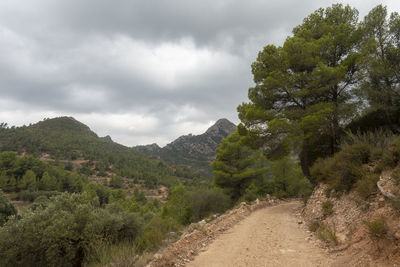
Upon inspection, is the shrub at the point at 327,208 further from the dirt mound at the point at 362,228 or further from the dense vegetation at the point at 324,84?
the dense vegetation at the point at 324,84

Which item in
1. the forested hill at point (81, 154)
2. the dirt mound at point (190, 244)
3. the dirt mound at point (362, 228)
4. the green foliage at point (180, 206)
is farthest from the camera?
the forested hill at point (81, 154)

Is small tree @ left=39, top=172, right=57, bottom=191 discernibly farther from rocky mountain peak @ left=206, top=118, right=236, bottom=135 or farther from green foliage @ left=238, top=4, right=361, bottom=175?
rocky mountain peak @ left=206, top=118, right=236, bottom=135

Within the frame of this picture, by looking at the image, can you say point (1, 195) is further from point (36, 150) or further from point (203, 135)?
point (203, 135)

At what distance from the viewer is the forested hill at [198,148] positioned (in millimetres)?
114275

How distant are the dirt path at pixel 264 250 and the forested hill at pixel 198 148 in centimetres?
9629

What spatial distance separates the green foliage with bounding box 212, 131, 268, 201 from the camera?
1808 centimetres

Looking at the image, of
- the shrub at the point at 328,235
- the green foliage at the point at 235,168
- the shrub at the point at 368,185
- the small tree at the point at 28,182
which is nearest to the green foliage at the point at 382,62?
the shrub at the point at 368,185

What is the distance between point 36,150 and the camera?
76.7 m

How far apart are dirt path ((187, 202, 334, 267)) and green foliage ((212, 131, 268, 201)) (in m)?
11.4

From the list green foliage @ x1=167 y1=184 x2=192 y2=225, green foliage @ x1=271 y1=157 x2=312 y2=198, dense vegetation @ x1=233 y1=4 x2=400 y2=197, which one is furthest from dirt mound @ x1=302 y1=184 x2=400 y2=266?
green foliage @ x1=271 y1=157 x2=312 y2=198

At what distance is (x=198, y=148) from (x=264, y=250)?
12081 centimetres

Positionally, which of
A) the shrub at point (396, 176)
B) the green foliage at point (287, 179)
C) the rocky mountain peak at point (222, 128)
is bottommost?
the green foliage at point (287, 179)

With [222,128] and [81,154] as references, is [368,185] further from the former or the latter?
[222,128]

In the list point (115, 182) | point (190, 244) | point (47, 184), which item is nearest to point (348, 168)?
point (190, 244)
